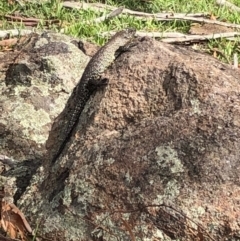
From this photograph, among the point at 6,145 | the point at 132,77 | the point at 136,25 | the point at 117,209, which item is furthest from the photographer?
the point at 136,25

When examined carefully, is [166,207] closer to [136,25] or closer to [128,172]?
[128,172]

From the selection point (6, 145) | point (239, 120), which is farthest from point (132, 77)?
point (6, 145)

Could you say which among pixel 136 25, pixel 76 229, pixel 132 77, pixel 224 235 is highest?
pixel 132 77

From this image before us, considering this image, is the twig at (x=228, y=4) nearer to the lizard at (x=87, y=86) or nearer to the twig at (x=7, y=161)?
the lizard at (x=87, y=86)

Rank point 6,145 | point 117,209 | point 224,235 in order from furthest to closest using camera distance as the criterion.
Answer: point 6,145 → point 117,209 → point 224,235

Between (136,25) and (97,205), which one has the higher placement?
(97,205)

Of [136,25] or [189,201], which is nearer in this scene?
[189,201]
